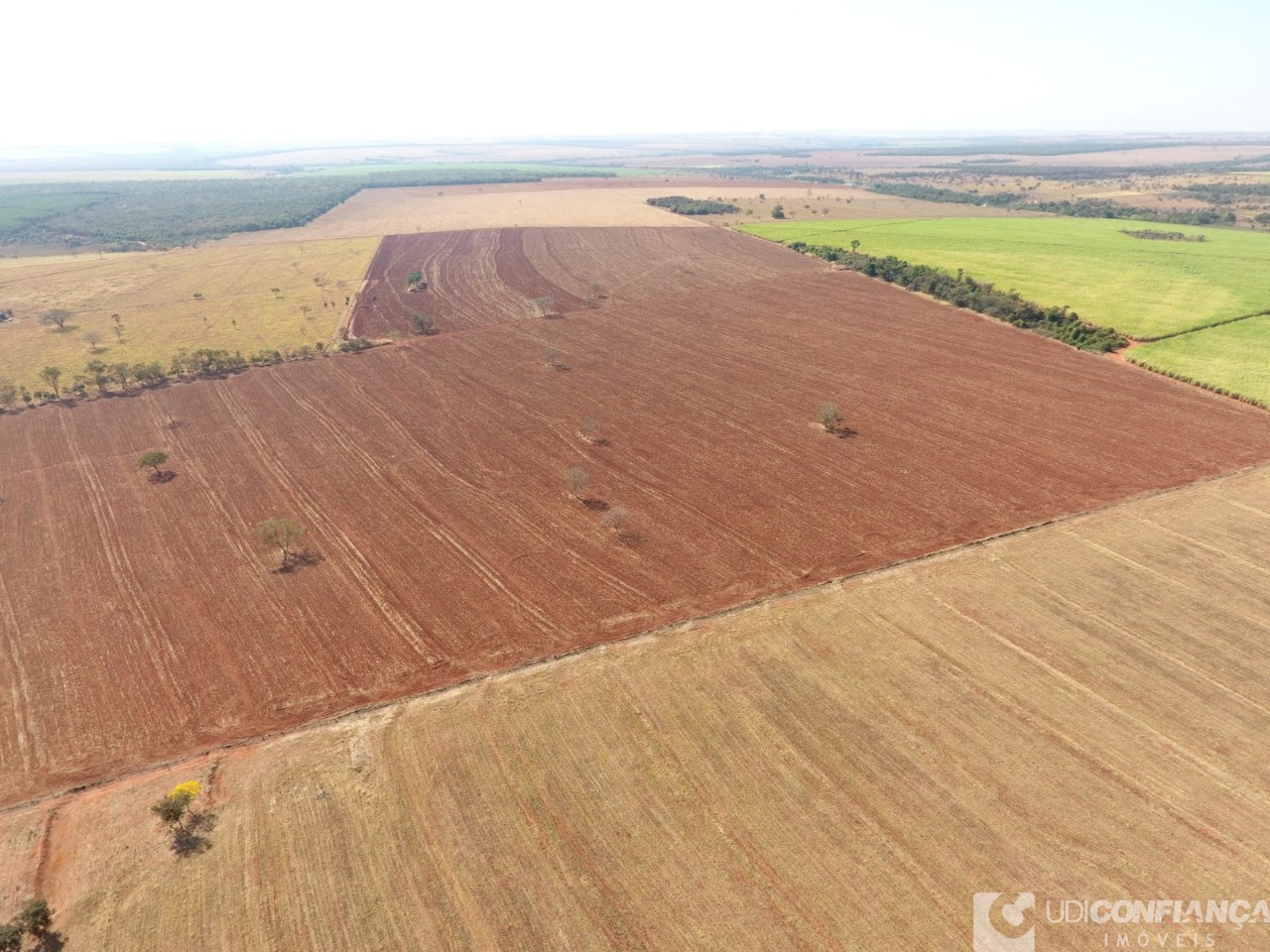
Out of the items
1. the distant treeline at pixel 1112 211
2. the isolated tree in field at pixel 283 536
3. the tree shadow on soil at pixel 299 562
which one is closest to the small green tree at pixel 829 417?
the tree shadow on soil at pixel 299 562

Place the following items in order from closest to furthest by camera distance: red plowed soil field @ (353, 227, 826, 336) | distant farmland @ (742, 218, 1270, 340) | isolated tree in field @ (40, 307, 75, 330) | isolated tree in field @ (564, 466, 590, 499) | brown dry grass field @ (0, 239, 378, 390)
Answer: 1. isolated tree in field @ (564, 466, 590, 499)
2. brown dry grass field @ (0, 239, 378, 390)
3. distant farmland @ (742, 218, 1270, 340)
4. isolated tree in field @ (40, 307, 75, 330)
5. red plowed soil field @ (353, 227, 826, 336)

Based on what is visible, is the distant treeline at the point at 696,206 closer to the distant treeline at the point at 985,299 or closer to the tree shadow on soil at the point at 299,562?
the distant treeline at the point at 985,299

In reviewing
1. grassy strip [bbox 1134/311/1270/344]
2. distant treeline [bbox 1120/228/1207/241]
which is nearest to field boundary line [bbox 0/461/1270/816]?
grassy strip [bbox 1134/311/1270/344]

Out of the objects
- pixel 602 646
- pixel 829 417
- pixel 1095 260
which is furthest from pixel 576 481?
pixel 1095 260

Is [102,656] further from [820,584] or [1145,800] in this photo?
[1145,800]

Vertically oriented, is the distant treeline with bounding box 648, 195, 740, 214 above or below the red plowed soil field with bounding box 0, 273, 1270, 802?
above

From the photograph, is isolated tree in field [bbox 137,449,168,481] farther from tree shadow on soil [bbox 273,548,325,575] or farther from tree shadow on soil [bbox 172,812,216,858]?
tree shadow on soil [bbox 172,812,216,858]

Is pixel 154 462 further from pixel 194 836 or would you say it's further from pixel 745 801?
pixel 745 801
